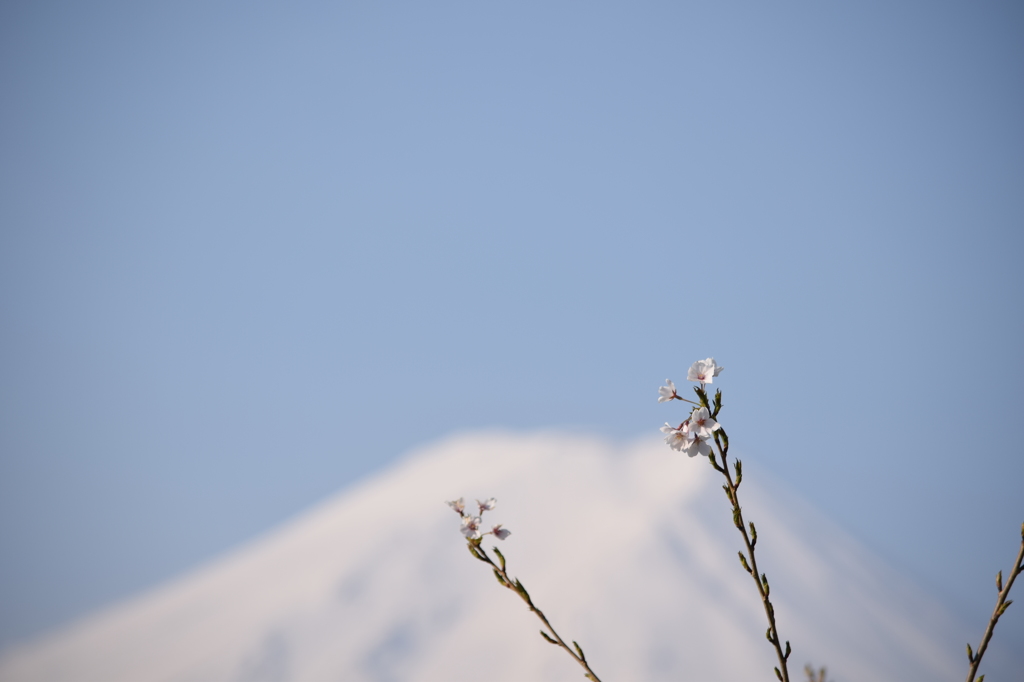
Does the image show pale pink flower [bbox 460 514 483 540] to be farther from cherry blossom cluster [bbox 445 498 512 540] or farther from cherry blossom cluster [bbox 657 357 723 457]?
cherry blossom cluster [bbox 657 357 723 457]

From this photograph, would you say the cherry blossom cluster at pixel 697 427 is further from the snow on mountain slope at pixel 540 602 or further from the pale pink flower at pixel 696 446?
the snow on mountain slope at pixel 540 602

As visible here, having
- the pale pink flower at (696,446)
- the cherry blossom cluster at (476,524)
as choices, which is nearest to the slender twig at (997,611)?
the pale pink flower at (696,446)

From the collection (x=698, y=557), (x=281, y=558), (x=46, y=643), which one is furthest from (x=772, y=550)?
(x=46, y=643)

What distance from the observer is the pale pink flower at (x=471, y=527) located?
1281mm

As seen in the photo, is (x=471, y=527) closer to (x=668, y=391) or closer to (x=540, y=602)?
(x=668, y=391)

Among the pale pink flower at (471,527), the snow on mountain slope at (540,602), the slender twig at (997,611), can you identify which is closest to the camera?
the slender twig at (997,611)

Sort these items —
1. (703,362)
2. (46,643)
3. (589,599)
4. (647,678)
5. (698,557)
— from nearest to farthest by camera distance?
1. (703,362)
2. (647,678)
3. (589,599)
4. (46,643)
5. (698,557)

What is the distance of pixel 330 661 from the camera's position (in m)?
22.8

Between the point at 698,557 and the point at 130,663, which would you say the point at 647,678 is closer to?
the point at 698,557

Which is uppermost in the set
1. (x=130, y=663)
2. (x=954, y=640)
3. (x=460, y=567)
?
(x=130, y=663)

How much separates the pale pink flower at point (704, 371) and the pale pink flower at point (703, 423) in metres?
0.07

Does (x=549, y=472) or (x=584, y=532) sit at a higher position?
(x=549, y=472)

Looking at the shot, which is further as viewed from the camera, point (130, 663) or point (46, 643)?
point (46, 643)

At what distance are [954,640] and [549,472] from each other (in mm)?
23176
